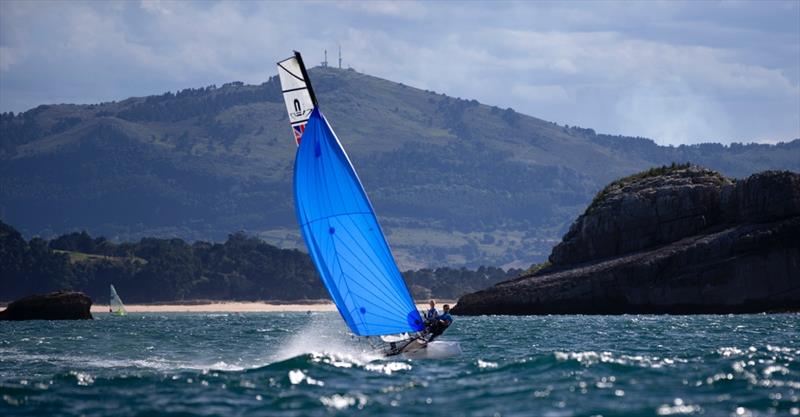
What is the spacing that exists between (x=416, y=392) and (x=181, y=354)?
22.8 m

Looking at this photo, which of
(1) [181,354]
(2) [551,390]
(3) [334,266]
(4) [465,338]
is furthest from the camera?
(4) [465,338]

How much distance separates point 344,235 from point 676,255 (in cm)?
6228

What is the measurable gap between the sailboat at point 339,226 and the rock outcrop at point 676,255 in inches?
2274

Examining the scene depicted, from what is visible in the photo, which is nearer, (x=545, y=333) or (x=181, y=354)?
(x=181, y=354)

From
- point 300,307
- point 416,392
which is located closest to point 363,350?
point 416,392

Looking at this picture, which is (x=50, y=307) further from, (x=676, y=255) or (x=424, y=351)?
(x=424, y=351)

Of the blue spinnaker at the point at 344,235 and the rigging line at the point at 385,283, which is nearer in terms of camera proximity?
the blue spinnaker at the point at 344,235

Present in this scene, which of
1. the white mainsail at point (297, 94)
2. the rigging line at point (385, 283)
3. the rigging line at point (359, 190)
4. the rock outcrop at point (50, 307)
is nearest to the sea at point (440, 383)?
the rigging line at point (385, 283)

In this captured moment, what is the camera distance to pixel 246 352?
50.6m

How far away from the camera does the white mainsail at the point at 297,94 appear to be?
35688 millimetres

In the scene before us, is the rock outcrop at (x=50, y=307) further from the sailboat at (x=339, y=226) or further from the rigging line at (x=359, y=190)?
the rigging line at (x=359, y=190)

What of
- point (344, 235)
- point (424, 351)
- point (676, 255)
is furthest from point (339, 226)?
point (676, 255)

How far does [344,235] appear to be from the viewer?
35.2 metres

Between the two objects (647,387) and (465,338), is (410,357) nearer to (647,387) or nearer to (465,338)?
(647,387)
